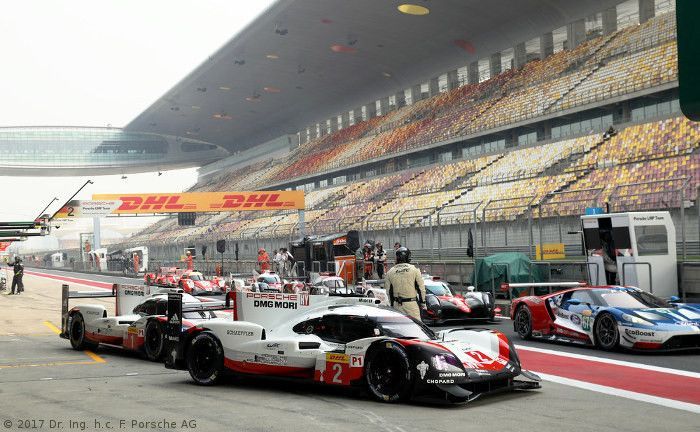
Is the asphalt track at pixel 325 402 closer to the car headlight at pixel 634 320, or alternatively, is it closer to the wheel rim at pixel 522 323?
the car headlight at pixel 634 320

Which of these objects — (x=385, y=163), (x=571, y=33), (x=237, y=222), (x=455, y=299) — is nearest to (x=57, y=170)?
(x=237, y=222)

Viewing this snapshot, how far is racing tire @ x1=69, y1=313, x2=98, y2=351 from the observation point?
46.9 feet

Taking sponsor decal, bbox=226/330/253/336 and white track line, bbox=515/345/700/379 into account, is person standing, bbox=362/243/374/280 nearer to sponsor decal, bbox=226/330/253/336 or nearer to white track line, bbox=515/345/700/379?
white track line, bbox=515/345/700/379

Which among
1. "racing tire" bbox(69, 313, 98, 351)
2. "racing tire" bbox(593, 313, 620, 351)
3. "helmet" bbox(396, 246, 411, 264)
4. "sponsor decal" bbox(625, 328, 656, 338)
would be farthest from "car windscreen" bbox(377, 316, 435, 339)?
"racing tire" bbox(69, 313, 98, 351)

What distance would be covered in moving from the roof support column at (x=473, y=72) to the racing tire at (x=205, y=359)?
133 feet

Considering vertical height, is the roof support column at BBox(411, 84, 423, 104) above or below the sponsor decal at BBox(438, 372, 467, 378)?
above

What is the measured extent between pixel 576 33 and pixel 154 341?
108ft

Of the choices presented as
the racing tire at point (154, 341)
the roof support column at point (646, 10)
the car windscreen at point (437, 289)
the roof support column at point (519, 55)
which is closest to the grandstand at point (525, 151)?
the roof support column at point (519, 55)

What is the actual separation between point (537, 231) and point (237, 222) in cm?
4220

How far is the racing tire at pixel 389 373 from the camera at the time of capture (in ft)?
26.8

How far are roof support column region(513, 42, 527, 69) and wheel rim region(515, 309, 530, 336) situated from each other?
104 feet

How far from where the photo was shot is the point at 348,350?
876 cm

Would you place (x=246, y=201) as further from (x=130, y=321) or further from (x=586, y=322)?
(x=586, y=322)

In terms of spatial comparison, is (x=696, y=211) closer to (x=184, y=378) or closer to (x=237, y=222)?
(x=184, y=378)
